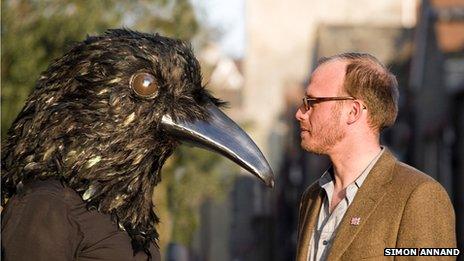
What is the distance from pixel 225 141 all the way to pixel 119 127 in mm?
337

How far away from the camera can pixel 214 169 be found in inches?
945

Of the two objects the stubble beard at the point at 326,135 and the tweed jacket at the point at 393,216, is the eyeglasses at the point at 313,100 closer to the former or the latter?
the stubble beard at the point at 326,135

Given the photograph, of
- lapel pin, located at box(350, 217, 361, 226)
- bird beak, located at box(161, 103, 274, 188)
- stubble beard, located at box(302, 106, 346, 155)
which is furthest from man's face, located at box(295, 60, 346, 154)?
bird beak, located at box(161, 103, 274, 188)

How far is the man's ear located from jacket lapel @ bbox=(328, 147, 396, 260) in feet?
0.60

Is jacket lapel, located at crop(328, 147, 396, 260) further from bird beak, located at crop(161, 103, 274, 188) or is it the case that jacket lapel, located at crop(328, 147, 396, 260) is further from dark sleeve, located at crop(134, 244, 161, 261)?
dark sleeve, located at crop(134, 244, 161, 261)

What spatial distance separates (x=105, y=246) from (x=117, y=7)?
1493 centimetres

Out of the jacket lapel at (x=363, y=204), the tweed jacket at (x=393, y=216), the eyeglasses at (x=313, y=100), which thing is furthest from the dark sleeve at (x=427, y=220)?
the eyeglasses at (x=313, y=100)

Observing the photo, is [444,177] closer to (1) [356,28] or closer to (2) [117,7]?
(2) [117,7]

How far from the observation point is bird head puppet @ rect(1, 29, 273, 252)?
118 inches

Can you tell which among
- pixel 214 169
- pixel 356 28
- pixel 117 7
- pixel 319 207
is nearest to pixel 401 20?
pixel 356 28

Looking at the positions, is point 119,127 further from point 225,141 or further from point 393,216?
point 393,216

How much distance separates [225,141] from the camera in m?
3.16

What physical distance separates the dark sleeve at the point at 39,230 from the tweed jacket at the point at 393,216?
3.90 ft

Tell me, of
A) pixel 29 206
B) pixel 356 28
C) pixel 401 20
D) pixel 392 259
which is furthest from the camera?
pixel 401 20
